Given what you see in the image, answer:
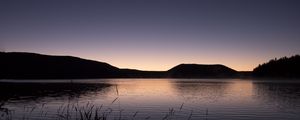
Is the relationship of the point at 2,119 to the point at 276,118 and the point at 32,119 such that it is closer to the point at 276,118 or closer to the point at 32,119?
the point at 32,119

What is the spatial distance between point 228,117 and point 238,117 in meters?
1.48

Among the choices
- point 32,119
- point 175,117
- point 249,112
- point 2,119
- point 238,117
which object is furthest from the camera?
point 249,112

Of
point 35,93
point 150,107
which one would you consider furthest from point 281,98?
point 35,93

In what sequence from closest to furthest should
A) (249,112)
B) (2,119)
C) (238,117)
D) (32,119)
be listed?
→ (2,119) < (32,119) < (238,117) < (249,112)

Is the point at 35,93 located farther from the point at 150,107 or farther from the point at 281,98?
the point at 281,98

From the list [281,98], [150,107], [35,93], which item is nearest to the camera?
[150,107]

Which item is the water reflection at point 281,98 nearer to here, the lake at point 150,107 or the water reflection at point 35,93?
the lake at point 150,107

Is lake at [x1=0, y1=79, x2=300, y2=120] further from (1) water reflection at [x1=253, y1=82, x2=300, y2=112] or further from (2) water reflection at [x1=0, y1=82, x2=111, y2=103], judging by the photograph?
(2) water reflection at [x1=0, y1=82, x2=111, y2=103]

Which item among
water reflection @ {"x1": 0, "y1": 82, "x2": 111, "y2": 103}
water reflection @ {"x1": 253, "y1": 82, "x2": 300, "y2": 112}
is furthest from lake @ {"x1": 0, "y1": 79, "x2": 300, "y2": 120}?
water reflection @ {"x1": 0, "y1": 82, "x2": 111, "y2": 103}

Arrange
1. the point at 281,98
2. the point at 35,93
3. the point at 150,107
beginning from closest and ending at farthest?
the point at 150,107, the point at 281,98, the point at 35,93

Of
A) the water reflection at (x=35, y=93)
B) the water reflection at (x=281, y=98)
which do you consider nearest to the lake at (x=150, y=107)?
the water reflection at (x=281, y=98)

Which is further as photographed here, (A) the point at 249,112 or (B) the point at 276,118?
(A) the point at 249,112

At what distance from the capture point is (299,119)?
1651 inches

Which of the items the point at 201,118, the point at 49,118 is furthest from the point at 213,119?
the point at 49,118
